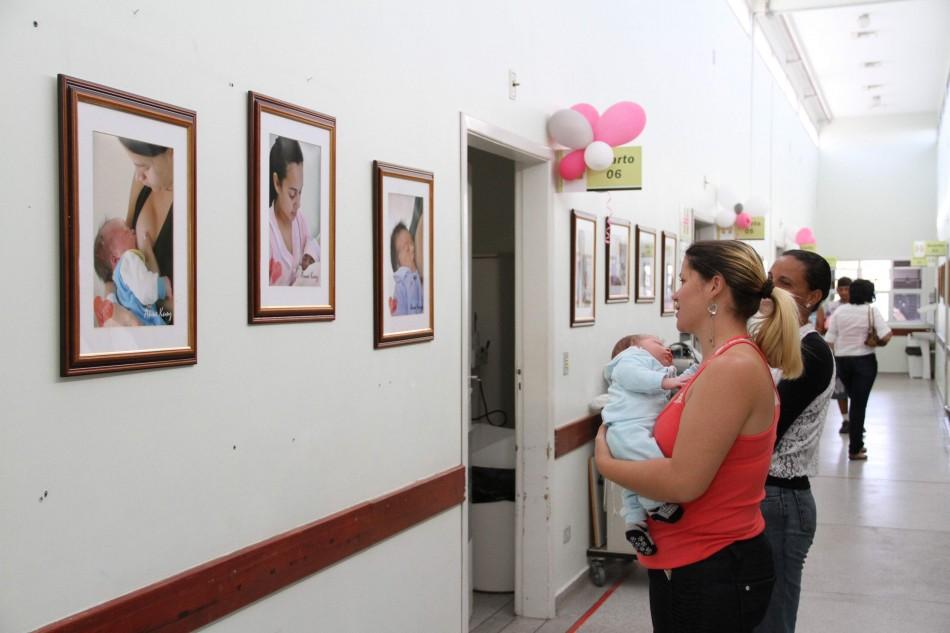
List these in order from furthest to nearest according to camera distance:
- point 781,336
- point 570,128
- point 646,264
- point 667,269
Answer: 1. point 667,269
2. point 646,264
3. point 570,128
4. point 781,336

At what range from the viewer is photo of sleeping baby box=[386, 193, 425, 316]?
321 cm

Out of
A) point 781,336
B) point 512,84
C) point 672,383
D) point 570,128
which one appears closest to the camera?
point 781,336

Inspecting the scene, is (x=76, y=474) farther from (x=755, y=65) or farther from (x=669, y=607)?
(x=755, y=65)

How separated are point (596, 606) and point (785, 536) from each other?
235 centimetres

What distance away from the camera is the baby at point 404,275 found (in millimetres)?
3223

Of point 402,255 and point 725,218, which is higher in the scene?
point 725,218

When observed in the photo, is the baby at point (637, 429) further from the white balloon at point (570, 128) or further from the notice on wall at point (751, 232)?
the notice on wall at point (751, 232)

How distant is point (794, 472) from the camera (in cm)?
277

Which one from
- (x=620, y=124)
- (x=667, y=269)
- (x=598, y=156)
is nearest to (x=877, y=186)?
(x=667, y=269)

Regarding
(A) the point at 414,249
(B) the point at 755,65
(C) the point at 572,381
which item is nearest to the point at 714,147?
(B) the point at 755,65

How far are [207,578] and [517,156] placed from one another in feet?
9.31

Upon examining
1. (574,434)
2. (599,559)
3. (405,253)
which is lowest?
(599,559)

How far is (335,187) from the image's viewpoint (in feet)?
9.40

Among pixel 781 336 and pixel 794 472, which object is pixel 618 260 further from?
pixel 781 336
